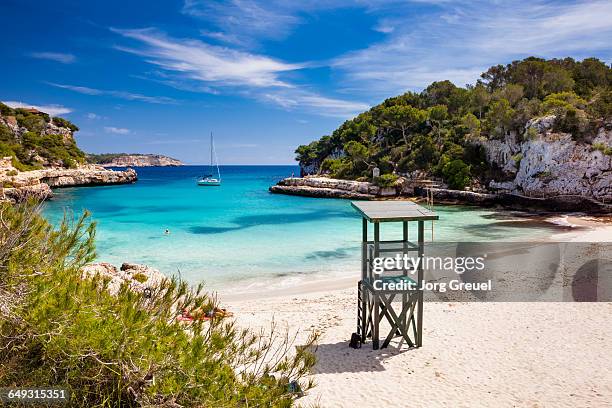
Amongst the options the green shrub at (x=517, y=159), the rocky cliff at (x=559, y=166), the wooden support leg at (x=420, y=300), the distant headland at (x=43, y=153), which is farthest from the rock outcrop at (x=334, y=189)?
the wooden support leg at (x=420, y=300)

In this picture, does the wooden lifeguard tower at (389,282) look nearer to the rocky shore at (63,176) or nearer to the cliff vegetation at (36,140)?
the rocky shore at (63,176)

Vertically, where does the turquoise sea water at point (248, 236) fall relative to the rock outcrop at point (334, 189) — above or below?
below

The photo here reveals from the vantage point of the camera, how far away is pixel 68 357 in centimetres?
353

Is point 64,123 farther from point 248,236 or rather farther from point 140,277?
point 140,277

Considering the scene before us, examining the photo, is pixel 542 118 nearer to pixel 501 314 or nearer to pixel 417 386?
pixel 501 314

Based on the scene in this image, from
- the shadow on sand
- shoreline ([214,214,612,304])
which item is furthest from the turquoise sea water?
the shadow on sand

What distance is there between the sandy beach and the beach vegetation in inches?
1176

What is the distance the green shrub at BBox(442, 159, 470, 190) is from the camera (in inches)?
1652

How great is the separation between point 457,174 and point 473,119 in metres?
9.03

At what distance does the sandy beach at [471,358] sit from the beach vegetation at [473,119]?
29859 mm

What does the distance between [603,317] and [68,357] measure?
11699 mm

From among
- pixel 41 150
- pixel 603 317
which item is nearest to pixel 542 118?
pixel 603 317

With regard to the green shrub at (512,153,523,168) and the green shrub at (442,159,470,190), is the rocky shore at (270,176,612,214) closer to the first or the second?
the green shrub at (442,159,470,190)

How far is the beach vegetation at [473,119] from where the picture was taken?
3744 cm
